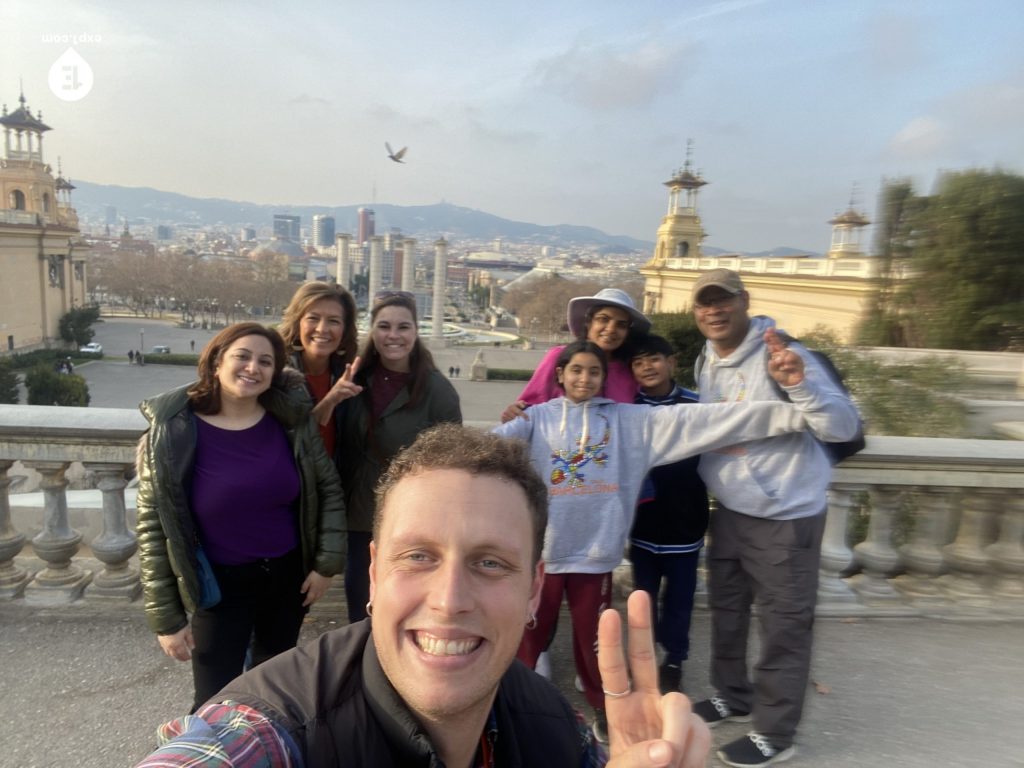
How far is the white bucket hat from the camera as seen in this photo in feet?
7.89

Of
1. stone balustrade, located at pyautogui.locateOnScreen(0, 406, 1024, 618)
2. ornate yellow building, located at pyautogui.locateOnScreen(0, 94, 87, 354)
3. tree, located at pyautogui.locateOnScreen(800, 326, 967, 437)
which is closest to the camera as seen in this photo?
stone balustrade, located at pyautogui.locateOnScreen(0, 406, 1024, 618)

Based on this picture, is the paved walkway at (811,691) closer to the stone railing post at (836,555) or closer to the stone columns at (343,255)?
the stone railing post at (836,555)

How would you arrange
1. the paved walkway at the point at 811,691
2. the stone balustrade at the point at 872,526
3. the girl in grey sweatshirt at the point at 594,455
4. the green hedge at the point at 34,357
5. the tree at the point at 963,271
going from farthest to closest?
the green hedge at the point at 34,357, the tree at the point at 963,271, the stone balustrade at the point at 872,526, the girl in grey sweatshirt at the point at 594,455, the paved walkway at the point at 811,691

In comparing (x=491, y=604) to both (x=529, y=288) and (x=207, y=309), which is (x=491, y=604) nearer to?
(x=207, y=309)

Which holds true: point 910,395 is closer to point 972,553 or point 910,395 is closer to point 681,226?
point 972,553

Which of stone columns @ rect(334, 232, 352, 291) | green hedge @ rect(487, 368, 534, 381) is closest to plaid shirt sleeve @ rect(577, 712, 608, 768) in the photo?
green hedge @ rect(487, 368, 534, 381)

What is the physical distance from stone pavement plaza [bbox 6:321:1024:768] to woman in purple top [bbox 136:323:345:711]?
389 millimetres

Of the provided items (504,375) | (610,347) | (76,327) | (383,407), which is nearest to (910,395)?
(610,347)

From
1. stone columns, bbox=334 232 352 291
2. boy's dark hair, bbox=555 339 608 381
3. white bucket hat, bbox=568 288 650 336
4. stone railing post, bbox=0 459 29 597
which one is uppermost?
stone columns, bbox=334 232 352 291

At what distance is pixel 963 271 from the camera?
1133 centimetres

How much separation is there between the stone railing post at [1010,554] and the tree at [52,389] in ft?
73.0

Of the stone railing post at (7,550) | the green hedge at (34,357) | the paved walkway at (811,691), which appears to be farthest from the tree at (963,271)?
the green hedge at (34,357)

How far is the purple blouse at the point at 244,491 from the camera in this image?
1963 mm

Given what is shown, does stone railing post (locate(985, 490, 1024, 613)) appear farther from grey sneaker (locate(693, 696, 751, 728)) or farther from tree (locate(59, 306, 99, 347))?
tree (locate(59, 306, 99, 347))
